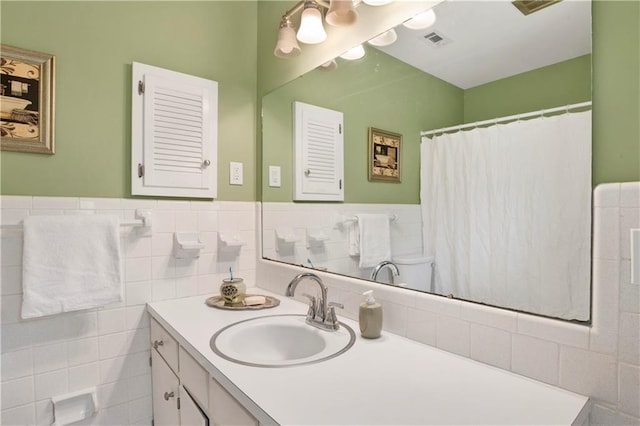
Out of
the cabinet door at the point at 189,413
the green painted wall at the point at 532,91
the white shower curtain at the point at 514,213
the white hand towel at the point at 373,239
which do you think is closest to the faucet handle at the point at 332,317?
the white hand towel at the point at 373,239

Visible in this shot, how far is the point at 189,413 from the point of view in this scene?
1088mm

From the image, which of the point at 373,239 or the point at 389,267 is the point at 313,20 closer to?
→ the point at 373,239

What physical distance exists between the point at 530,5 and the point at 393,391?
0.98 metres

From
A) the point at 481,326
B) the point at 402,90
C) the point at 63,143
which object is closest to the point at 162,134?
the point at 63,143

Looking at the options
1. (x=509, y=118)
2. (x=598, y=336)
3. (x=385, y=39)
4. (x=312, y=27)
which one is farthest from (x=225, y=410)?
(x=312, y=27)

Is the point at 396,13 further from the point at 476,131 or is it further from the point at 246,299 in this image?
the point at 246,299

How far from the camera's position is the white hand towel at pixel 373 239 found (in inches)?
48.9

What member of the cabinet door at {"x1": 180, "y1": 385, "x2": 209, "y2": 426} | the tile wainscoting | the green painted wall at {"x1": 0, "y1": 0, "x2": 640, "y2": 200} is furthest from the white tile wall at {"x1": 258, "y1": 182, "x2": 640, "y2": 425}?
the green painted wall at {"x1": 0, "y1": 0, "x2": 640, "y2": 200}

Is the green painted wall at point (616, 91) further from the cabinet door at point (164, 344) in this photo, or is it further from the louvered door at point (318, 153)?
the cabinet door at point (164, 344)

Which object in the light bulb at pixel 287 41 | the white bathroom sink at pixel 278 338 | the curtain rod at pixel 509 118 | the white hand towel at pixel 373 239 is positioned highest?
the light bulb at pixel 287 41

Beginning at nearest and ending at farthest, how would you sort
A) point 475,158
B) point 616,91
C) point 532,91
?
point 616,91 < point 532,91 < point 475,158

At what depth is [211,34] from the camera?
5.70 feet

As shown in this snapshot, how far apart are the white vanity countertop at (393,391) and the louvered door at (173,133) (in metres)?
0.83

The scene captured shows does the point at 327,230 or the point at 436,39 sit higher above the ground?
the point at 436,39
